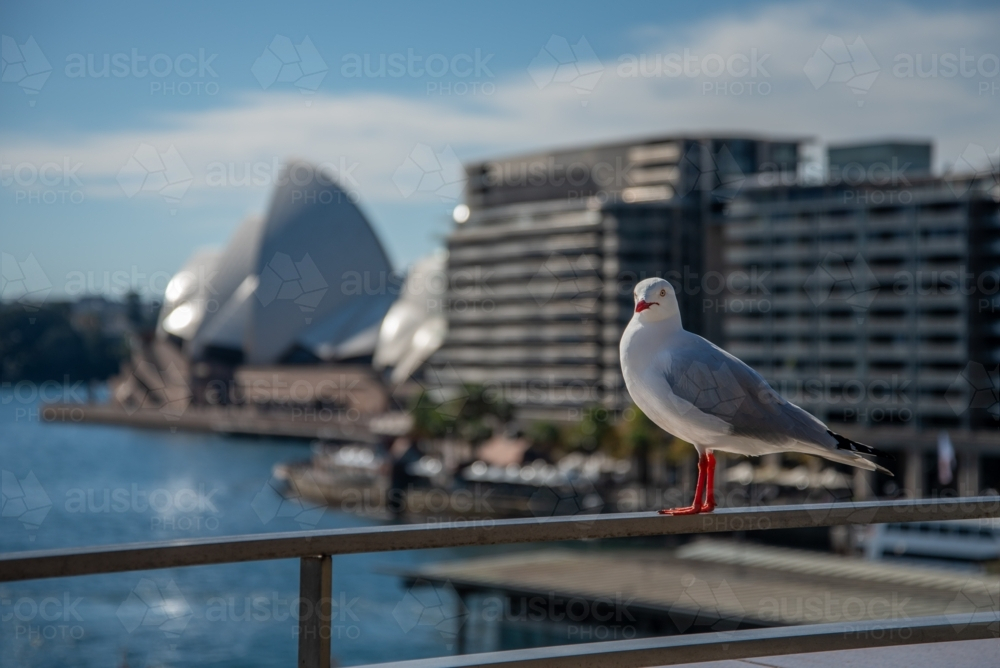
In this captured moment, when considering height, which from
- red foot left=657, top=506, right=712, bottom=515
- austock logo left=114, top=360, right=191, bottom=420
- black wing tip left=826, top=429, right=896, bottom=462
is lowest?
austock logo left=114, top=360, right=191, bottom=420

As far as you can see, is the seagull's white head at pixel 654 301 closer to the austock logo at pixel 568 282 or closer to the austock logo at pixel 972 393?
the austock logo at pixel 972 393

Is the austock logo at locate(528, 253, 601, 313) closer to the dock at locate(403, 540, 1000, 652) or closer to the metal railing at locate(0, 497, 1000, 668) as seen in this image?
the dock at locate(403, 540, 1000, 652)

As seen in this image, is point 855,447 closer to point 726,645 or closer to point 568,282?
point 726,645

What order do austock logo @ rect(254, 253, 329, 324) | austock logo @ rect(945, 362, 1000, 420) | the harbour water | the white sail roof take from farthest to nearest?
austock logo @ rect(254, 253, 329, 324) < the white sail roof < austock logo @ rect(945, 362, 1000, 420) < the harbour water

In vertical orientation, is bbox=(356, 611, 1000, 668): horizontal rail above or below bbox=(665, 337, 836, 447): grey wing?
below

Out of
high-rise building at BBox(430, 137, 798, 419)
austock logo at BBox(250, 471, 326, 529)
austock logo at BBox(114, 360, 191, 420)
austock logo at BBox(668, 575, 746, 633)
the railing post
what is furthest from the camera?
austock logo at BBox(114, 360, 191, 420)

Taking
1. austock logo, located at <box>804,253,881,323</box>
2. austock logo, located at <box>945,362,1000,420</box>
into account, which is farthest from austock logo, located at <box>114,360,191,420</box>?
austock logo, located at <box>945,362,1000,420</box>

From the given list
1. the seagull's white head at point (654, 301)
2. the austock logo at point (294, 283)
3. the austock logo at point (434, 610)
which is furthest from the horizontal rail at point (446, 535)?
the austock logo at point (294, 283)
